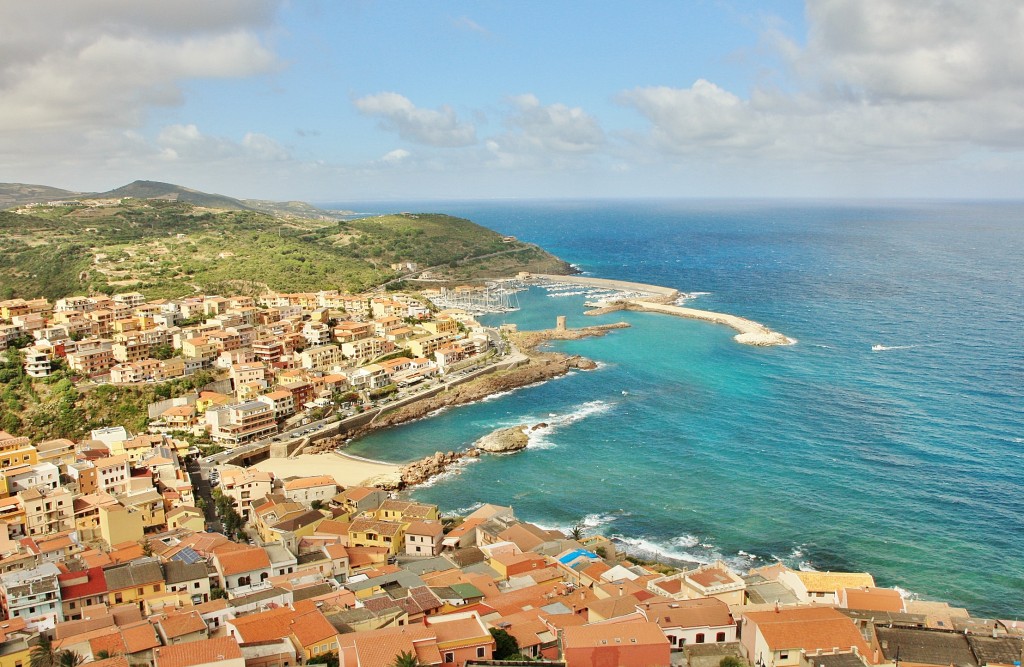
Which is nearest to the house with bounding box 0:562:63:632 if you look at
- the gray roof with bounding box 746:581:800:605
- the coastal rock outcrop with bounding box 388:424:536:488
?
the coastal rock outcrop with bounding box 388:424:536:488

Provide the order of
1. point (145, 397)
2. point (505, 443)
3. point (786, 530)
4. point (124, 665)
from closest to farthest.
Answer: point (124, 665), point (786, 530), point (505, 443), point (145, 397)

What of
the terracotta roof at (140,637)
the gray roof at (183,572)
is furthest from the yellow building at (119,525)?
the terracotta roof at (140,637)

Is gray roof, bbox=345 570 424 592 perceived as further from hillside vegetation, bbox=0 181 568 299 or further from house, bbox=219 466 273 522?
hillside vegetation, bbox=0 181 568 299

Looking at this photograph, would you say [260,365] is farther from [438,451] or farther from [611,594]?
[611,594]

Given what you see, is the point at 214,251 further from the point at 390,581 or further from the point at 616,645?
the point at 616,645

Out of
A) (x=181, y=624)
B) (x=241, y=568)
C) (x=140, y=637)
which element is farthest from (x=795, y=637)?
(x=241, y=568)

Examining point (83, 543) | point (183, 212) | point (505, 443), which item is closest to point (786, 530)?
point (505, 443)

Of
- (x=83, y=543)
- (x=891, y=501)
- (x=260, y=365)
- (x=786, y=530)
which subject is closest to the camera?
(x=83, y=543)
